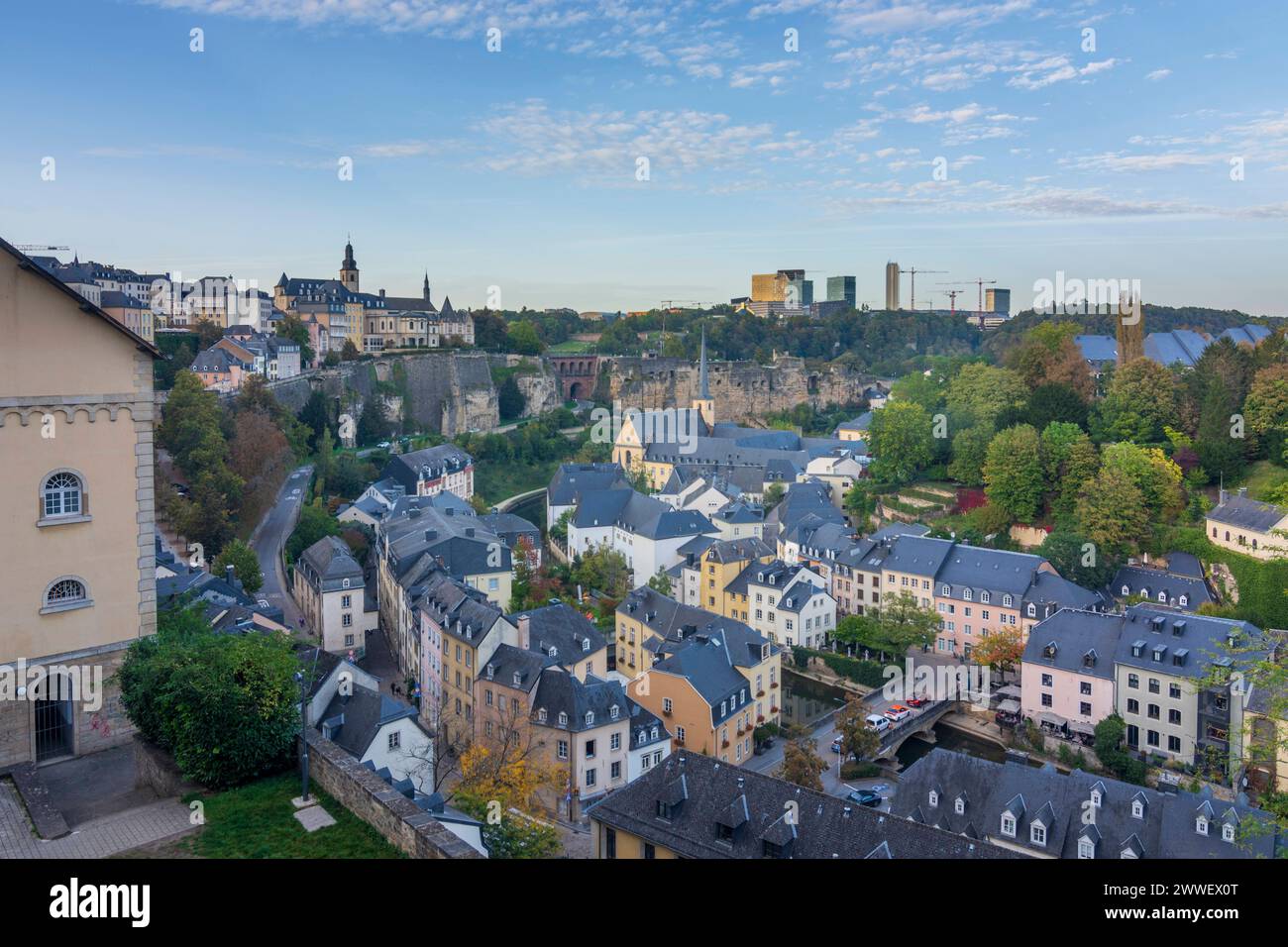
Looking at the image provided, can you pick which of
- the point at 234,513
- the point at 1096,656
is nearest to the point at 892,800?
the point at 1096,656

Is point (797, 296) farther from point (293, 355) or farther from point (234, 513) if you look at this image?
point (234, 513)

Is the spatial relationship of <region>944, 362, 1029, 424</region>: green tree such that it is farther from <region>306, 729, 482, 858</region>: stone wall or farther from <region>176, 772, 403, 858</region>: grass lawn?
<region>176, 772, 403, 858</region>: grass lawn

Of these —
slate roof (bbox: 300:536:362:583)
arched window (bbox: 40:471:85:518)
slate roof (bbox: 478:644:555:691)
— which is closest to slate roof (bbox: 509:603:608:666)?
slate roof (bbox: 478:644:555:691)

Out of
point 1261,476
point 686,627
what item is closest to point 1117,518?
point 1261,476

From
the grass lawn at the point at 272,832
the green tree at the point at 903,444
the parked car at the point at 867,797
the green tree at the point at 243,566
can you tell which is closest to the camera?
the grass lawn at the point at 272,832

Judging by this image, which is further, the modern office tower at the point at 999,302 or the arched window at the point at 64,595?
the modern office tower at the point at 999,302

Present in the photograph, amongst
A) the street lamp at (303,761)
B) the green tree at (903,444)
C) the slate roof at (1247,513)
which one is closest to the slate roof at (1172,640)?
the slate roof at (1247,513)

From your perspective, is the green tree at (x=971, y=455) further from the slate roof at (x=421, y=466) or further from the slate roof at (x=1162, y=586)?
the slate roof at (x=421, y=466)
